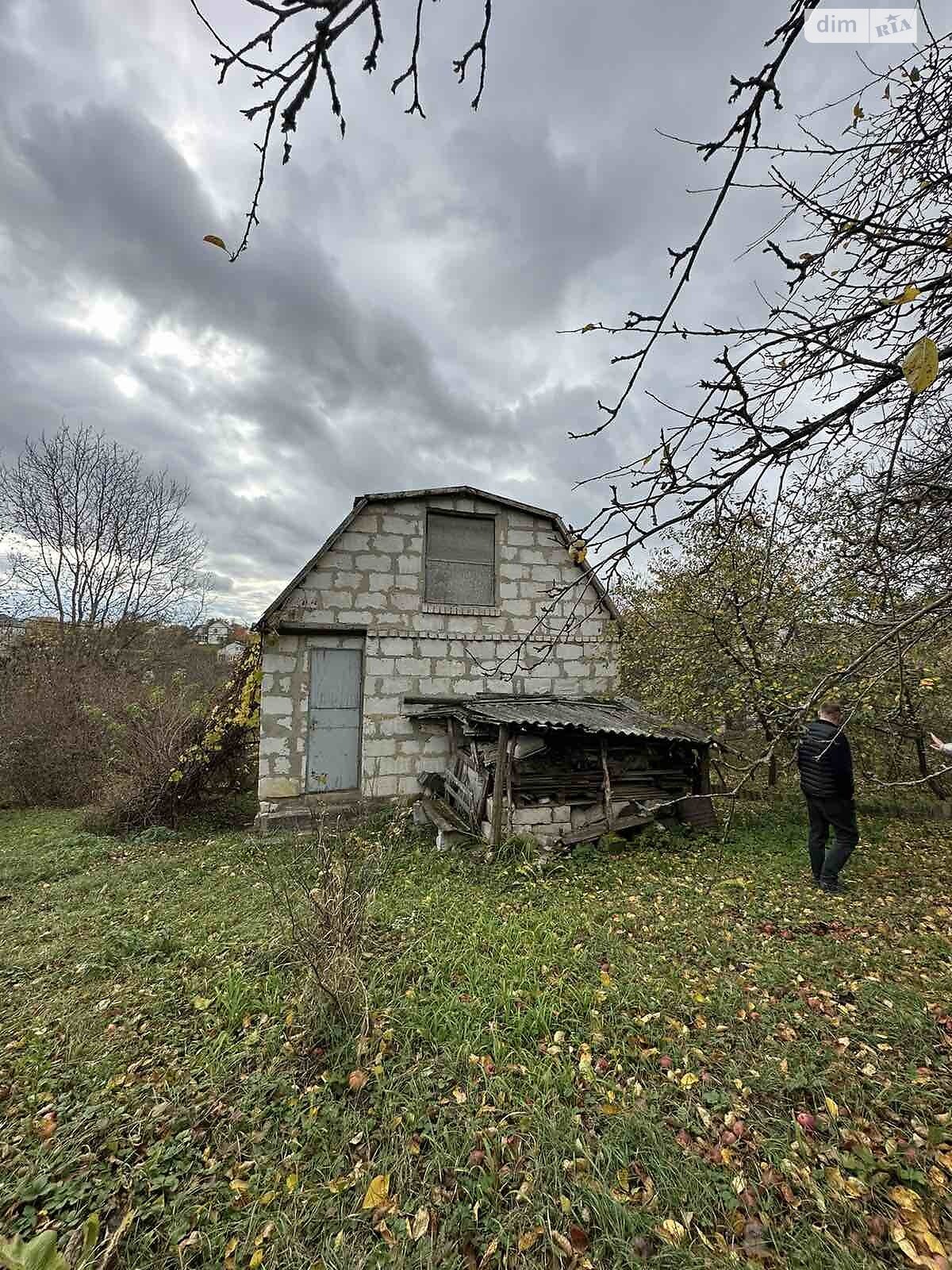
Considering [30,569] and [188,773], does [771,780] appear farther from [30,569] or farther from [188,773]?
[30,569]

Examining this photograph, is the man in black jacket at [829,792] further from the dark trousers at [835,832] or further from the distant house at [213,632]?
the distant house at [213,632]

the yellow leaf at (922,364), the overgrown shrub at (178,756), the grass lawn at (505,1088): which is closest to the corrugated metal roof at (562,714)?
the grass lawn at (505,1088)

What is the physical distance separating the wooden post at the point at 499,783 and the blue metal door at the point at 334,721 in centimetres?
285

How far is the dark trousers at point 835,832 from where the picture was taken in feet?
16.6

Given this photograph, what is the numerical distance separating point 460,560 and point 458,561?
2.0 inches

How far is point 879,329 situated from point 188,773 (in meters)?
10.6

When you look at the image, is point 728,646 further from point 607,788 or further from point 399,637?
point 399,637

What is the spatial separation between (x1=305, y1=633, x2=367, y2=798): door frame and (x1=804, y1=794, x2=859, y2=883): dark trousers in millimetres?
5989

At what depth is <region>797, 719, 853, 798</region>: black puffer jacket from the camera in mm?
5020

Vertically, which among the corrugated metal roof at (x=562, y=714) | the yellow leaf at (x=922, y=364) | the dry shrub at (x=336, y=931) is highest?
the yellow leaf at (x=922, y=364)

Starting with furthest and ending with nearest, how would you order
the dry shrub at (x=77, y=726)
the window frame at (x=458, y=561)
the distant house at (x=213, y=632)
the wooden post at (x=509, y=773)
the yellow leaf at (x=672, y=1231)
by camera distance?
the distant house at (x=213, y=632), the dry shrub at (x=77, y=726), the window frame at (x=458, y=561), the wooden post at (x=509, y=773), the yellow leaf at (x=672, y=1231)

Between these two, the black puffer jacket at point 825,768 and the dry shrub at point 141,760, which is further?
the dry shrub at point 141,760

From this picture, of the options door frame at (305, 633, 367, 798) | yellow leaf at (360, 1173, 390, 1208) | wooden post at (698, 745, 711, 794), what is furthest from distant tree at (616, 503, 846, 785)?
yellow leaf at (360, 1173, 390, 1208)

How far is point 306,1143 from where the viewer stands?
253 centimetres
